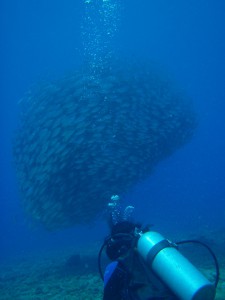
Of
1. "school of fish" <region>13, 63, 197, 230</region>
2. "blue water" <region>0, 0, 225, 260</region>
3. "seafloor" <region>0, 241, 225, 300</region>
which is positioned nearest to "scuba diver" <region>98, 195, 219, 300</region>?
"seafloor" <region>0, 241, 225, 300</region>

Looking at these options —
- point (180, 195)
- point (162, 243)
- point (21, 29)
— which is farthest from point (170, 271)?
point (180, 195)

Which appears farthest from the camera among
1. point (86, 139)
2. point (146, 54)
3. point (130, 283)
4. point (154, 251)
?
point (146, 54)

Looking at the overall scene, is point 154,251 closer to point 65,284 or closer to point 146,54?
point 65,284

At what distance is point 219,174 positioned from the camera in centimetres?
7869

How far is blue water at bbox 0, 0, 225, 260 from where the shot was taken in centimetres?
3472

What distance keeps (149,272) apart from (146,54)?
28.4m

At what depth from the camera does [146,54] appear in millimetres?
30109

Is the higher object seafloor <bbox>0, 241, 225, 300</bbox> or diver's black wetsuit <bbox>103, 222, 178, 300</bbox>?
seafloor <bbox>0, 241, 225, 300</bbox>

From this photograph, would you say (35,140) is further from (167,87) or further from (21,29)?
(21,29)

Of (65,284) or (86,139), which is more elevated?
(86,139)

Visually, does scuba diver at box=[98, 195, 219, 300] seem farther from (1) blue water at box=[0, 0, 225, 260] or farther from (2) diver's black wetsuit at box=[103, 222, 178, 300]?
(1) blue water at box=[0, 0, 225, 260]

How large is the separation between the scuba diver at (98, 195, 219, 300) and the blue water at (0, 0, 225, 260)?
2408 cm

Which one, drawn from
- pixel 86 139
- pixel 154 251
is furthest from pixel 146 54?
pixel 154 251

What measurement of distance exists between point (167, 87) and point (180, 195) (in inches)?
1726
